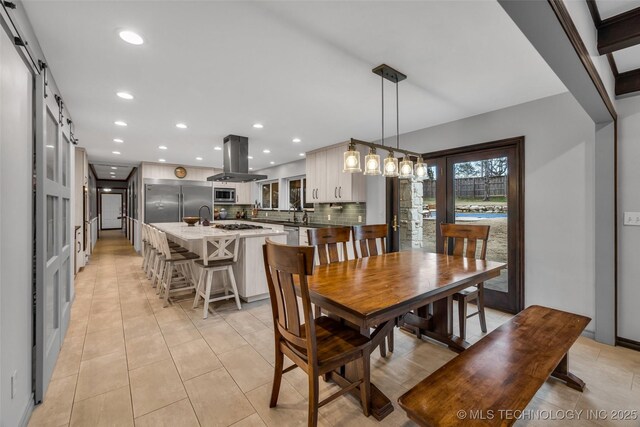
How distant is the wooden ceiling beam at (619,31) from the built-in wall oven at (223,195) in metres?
7.84

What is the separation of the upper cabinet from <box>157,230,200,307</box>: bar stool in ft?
8.26

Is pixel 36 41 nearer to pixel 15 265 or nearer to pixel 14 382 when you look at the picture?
pixel 15 265

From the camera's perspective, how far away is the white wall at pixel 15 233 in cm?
130

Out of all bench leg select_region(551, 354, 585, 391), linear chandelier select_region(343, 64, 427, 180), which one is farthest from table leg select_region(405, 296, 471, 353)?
linear chandelier select_region(343, 64, 427, 180)

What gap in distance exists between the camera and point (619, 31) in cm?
179

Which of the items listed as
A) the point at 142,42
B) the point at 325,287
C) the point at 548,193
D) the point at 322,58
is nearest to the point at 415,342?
the point at 325,287

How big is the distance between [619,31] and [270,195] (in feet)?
23.8

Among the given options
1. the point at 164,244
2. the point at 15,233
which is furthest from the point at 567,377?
the point at 164,244

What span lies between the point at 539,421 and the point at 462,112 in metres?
3.05

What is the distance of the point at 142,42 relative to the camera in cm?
199

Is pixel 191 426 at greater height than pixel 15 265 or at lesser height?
lesser

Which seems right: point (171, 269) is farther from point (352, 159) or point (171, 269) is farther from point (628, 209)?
point (628, 209)

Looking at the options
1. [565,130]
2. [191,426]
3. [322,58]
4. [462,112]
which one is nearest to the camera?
[191,426]

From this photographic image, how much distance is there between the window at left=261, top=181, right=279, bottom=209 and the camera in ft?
26.1
